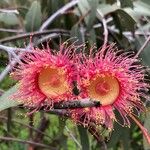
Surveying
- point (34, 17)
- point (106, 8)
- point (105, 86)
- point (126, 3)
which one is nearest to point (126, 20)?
point (126, 3)

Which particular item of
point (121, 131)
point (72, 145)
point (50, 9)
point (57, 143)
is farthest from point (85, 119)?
point (72, 145)

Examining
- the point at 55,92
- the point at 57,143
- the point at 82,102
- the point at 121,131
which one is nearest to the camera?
the point at 82,102

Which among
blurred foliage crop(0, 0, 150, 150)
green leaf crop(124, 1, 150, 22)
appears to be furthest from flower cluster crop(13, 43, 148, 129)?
green leaf crop(124, 1, 150, 22)

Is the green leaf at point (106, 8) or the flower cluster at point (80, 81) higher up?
the green leaf at point (106, 8)

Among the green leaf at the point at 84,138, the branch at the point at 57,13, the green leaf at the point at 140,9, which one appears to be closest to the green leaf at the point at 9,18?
the branch at the point at 57,13

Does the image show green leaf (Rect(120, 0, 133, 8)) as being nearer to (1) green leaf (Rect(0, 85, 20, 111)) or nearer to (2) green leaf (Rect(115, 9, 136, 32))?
(2) green leaf (Rect(115, 9, 136, 32))

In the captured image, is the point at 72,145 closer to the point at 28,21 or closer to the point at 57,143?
the point at 57,143

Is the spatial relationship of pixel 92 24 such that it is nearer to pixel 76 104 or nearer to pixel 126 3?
pixel 126 3

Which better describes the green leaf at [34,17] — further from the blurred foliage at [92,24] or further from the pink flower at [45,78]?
the pink flower at [45,78]
